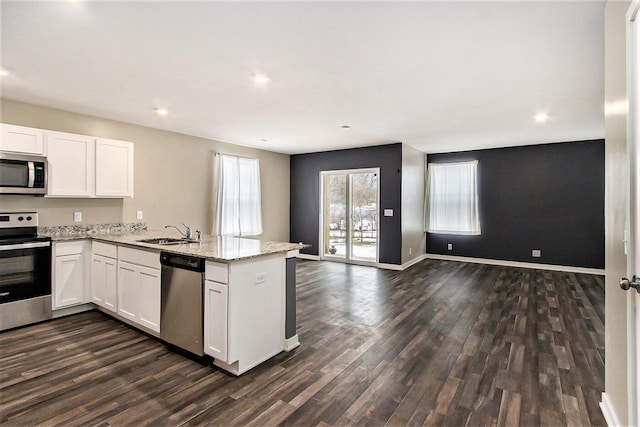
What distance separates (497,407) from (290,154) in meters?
6.62

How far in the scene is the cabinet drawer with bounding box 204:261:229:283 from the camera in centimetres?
244

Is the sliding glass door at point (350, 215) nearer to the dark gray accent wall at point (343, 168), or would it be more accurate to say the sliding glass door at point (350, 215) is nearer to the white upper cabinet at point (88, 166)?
the dark gray accent wall at point (343, 168)

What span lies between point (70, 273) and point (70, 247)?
0.30 m

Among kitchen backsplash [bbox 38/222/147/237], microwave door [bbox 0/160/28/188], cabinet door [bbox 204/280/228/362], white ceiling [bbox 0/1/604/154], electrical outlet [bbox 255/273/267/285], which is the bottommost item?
cabinet door [bbox 204/280/228/362]

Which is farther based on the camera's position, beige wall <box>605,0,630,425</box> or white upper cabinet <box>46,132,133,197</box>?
white upper cabinet <box>46,132,133,197</box>

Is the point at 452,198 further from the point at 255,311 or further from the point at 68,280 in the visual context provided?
the point at 68,280

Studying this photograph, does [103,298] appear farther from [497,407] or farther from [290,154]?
[290,154]

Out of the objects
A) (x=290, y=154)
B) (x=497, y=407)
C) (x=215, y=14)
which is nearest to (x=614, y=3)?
(x=215, y=14)

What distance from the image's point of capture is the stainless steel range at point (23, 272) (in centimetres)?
329

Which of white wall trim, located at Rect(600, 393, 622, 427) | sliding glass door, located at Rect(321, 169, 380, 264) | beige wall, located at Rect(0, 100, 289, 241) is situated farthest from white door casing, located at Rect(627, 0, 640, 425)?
beige wall, located at Rect(0, 100, 289, 241)

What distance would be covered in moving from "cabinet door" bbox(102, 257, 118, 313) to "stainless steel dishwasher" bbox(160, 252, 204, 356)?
37.2 inches

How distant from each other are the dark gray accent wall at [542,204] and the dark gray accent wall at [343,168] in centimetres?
190

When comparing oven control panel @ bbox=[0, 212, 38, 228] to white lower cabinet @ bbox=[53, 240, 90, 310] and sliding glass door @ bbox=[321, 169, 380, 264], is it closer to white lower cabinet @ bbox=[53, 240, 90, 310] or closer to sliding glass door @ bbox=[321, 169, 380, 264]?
white lower cabinet @ bbox=[53, 240, 90, 310]

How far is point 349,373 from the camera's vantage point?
253cm
